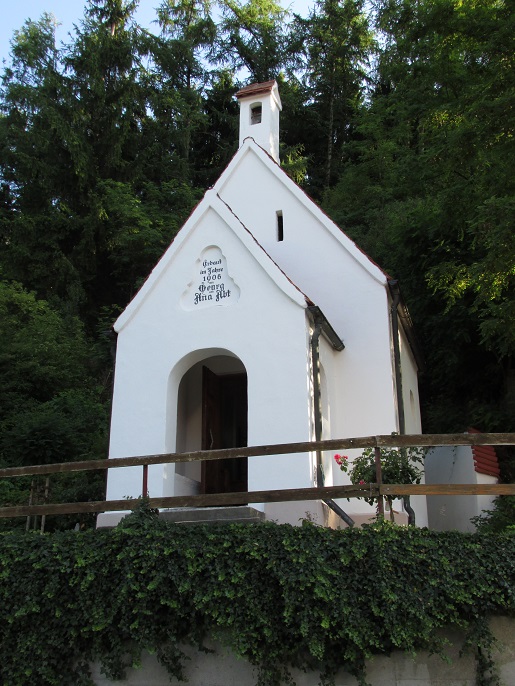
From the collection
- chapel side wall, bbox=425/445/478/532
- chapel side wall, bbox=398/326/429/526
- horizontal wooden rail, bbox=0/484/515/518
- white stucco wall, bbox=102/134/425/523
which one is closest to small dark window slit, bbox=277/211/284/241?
white stucco wall, bbox=102/134/425/523

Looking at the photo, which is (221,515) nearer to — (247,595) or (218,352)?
(247,595)

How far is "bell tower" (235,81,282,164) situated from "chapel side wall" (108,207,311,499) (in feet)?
14.1

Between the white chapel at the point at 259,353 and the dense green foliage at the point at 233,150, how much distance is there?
7.47 feet

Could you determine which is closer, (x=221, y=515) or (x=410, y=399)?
(x=221, y=515)

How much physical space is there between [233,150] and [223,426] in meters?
21.3

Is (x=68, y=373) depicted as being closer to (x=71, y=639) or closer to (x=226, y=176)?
(x=226, y=176)

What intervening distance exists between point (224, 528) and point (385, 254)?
15721mm

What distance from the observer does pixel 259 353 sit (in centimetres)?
1070

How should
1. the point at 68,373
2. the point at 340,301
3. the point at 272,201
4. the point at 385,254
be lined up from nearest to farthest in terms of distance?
the point at 340,301
the point at 272,201
the point at 68,373
the point at 385,254

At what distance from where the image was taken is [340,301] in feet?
41.8

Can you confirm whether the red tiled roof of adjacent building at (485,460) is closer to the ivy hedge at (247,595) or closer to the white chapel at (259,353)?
the white chapel at (259,353)

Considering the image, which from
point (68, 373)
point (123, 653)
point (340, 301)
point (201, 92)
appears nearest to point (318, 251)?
point (340, 301)

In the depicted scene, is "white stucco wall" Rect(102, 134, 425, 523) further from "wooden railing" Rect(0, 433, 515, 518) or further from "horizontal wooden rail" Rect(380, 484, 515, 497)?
"horizontal wooden rail" Rect(380, 484, 515, 497)

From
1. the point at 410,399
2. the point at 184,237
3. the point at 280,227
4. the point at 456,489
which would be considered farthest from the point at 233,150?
the point at 456,489
